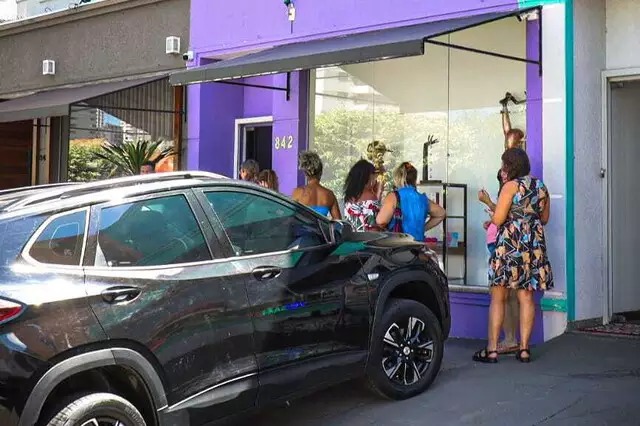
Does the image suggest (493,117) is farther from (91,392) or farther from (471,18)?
(91,392)

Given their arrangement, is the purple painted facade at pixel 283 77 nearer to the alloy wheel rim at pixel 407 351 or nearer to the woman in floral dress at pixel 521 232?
the woman in floral dress at pixel 521 232

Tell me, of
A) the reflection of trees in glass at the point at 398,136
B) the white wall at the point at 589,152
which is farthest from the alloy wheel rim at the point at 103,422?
the reflection of trees in glass at the point at 398,136

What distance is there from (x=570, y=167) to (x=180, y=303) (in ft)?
15.0

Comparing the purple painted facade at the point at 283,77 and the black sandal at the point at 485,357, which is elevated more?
the purple painted facade at the point at 283,77

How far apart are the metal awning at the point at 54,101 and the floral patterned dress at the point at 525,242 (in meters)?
6.19

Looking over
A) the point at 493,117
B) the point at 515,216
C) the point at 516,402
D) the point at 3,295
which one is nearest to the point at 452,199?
the point at 493,117

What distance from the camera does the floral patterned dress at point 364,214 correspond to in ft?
24.3

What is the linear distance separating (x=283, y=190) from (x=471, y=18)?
3.46 metres

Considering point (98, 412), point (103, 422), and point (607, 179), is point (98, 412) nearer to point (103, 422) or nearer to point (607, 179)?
point (103, 422)

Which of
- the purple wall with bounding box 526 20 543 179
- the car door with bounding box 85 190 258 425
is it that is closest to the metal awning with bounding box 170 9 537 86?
the purple wall with bounding box 526 20 543 179

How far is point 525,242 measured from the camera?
666 cm

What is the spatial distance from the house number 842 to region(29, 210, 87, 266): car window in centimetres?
611

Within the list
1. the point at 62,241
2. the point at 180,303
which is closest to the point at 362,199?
the point at 180,303

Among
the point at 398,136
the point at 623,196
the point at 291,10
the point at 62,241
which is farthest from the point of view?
the point at 291,10
